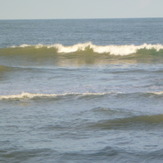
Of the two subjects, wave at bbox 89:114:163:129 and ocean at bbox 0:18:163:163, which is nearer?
ocean at bbox 0:18:163:163

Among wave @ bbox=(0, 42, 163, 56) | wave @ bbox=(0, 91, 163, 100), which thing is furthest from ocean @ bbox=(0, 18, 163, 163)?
wave @ bbox=(0, 42, 163, 56)

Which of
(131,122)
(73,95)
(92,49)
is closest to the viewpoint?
(131,122)

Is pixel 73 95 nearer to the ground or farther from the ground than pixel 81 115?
farther from the ground

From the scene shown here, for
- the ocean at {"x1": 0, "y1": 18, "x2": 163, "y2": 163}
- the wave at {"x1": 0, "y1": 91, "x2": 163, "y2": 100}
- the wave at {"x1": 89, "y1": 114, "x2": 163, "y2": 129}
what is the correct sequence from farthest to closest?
1. the wave at {"x1": 0, "y1": 91, "x2": 163, "y2": 100}
2. the wave at {"x1": 89, "y1": 114, "x2": 163, "y2": 129}
3. the ocean at {"x1": 0, "y1": 18, "x2": 163, "y2": 163}

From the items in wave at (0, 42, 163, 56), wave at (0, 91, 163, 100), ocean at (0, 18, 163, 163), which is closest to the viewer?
ocean at (0, 18, 163, 163)

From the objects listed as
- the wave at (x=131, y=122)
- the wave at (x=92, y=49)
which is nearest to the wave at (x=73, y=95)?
the wave at (x=131, y=122)

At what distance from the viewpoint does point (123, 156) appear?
937 centimetres

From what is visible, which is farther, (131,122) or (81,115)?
(81,115)

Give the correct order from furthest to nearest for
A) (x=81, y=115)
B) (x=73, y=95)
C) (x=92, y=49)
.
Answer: (x=92, y=49)
(x=73, y=95)
(x=81, y=115)

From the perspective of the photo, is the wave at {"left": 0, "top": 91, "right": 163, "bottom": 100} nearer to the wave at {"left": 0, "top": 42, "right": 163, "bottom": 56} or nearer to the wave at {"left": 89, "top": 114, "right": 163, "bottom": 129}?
the wave at {"left": 89, "top": 114, "right": 163, "bottom": 129}

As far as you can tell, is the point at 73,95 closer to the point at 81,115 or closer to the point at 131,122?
the point at 81,115

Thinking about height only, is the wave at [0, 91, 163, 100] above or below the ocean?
above

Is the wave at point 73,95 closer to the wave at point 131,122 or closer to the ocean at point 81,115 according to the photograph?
the ocean at point 81,115

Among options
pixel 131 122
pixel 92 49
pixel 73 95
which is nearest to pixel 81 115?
pixel 131 122
